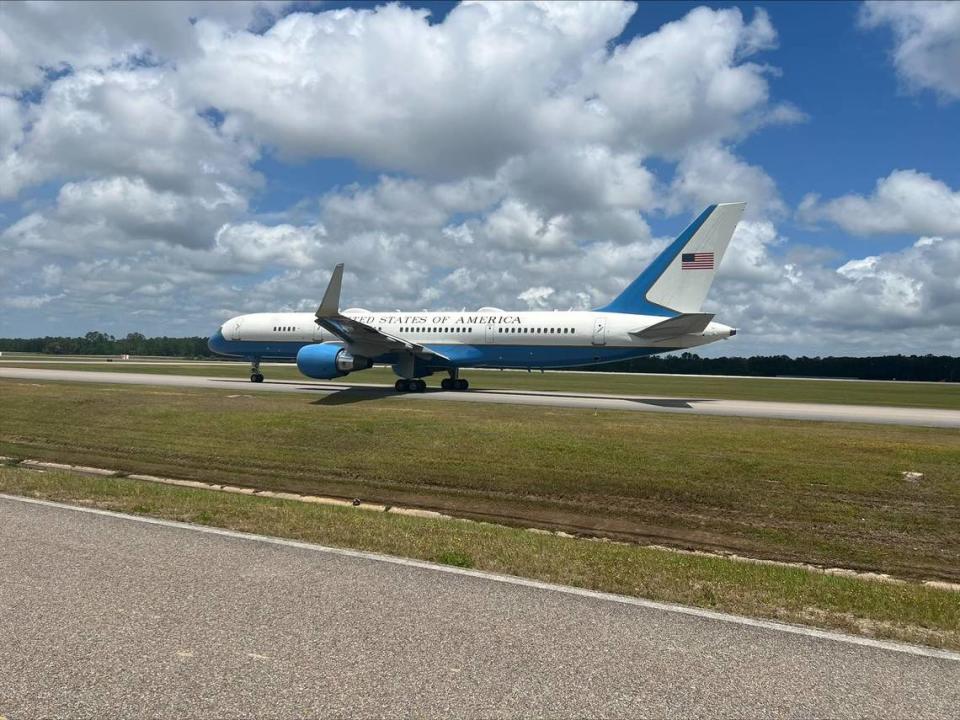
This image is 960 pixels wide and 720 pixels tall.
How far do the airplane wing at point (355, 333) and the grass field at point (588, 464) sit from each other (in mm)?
4855

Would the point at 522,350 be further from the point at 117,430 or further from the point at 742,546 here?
the point at 742,546

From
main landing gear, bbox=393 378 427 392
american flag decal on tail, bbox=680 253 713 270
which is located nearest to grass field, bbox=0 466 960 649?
main landing gear, bbox=393 378 427 392

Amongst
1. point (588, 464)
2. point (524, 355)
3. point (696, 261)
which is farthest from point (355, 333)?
point (588, 464)

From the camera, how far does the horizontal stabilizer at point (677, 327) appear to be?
2686 centimetres

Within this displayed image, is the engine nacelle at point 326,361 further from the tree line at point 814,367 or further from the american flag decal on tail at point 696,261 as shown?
the tree line at point 814,367

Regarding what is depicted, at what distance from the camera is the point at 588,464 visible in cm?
1559

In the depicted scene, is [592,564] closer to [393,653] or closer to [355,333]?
[393,653]

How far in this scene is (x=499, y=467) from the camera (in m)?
15.9

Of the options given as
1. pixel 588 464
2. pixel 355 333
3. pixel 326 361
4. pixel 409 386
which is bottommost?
pixel 588 464

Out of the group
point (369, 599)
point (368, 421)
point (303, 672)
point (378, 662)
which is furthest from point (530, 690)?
point (368, 421)

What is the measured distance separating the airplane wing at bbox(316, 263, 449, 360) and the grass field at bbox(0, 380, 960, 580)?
485 cm

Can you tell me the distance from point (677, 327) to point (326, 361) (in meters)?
14.7

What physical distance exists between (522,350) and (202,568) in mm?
25697

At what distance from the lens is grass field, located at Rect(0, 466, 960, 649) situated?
6.59m
